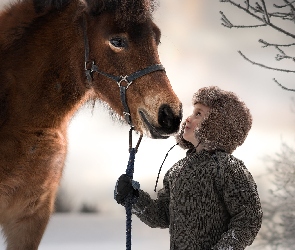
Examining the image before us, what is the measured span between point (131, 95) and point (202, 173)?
0.63m

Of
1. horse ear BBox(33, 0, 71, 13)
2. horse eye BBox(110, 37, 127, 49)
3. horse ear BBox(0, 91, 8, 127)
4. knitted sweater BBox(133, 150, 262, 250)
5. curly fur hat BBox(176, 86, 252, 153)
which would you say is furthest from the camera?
horse ear BBox(33, 0, 71, 13)

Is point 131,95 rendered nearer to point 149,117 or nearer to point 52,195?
point 149,117

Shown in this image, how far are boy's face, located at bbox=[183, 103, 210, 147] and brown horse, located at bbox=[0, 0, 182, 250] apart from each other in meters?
0.27

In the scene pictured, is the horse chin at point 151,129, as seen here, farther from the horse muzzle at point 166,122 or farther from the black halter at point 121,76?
the black halter at point 121,76

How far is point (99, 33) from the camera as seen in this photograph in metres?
2.97

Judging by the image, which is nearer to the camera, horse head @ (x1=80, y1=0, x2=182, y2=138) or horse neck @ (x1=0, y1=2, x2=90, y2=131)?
horse head @ (x1=80, y1=0, x2=182, y2=138)

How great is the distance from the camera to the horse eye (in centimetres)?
286

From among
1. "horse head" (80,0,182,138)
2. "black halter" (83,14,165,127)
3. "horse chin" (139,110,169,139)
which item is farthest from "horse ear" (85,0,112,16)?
"horse chin" (139,110,169,139)

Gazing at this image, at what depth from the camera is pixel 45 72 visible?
10.3 ft

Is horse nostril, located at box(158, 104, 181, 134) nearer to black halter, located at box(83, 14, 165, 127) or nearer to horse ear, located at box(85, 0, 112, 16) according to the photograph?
black halter, located at box(83, 14, 165, 127)

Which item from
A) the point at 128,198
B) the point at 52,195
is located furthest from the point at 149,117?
the point at 52,195

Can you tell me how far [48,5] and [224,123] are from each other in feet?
4.79

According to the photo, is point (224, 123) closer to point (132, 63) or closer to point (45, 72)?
point (132, 63)

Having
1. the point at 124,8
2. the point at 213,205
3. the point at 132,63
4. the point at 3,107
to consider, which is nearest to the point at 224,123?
the point at 213,205
